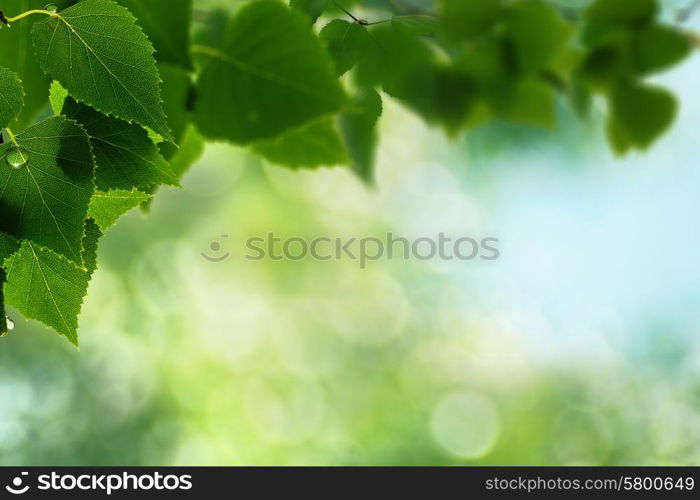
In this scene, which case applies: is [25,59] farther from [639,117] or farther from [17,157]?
[639,117]

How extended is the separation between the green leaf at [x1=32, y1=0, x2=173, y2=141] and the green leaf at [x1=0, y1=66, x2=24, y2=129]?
0.03 feet

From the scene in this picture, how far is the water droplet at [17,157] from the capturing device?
0.21m

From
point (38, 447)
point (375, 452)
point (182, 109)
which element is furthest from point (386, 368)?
point (182, 109)

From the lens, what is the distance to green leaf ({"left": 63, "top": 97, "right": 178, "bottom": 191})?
223 mm

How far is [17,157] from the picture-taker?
0.22m

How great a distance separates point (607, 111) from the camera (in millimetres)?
202

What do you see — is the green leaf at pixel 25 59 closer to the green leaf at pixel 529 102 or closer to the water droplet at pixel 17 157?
the water droplet at pixel 17 157

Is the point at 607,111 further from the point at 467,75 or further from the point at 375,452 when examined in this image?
the point at 375,452

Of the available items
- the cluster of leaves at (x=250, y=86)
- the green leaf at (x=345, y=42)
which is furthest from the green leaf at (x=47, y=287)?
the green leaf at (x=345, y=42)

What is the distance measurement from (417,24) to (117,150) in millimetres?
104

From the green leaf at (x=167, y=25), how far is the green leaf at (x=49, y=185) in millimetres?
39

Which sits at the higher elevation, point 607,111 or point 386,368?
point 386,368

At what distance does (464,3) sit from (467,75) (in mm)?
20

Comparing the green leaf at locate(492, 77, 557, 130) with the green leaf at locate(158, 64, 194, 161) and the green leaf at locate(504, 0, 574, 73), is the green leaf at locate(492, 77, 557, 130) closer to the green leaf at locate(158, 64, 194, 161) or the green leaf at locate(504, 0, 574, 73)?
the green leaf at locate(504, 0, 574, 73)
